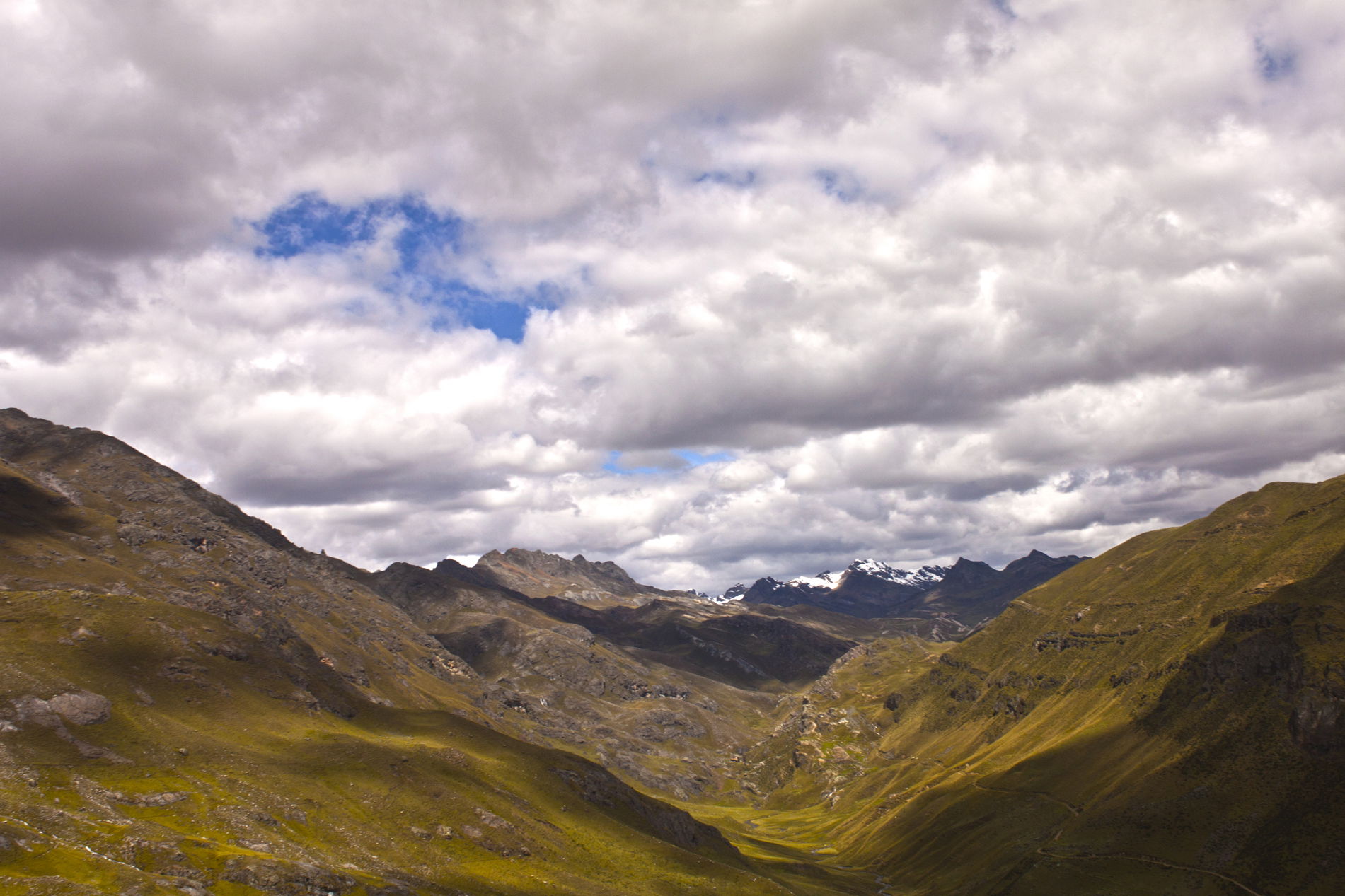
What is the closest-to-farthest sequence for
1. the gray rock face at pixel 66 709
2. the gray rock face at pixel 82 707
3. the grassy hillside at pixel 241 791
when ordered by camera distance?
the grassy hillside at pixel 241 791 < the gray rock face at pixel 66 709 < the gray rock face at pixel 82 707

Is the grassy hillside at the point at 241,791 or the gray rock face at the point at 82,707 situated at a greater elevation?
the gray rock face at the point at 82,707

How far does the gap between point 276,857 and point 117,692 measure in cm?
6472

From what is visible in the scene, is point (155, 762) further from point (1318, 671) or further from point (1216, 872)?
point (1318, 671)

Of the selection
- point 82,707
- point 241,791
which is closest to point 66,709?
point 82,707

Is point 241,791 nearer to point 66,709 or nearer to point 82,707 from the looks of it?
point 82,707

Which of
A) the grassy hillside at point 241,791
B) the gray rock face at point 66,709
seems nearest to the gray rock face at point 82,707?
the gray rock face at point 66,709

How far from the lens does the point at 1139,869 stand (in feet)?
541

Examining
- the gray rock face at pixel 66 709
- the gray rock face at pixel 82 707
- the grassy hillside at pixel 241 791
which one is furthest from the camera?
the gray rock face at pixel 82 707

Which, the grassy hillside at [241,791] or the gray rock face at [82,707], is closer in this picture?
the grassy hillside at [241,791]

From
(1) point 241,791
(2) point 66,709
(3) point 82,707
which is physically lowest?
(1) point 241,791

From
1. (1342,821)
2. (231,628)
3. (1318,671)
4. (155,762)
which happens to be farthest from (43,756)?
(1318,671)

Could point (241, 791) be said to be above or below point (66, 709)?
below

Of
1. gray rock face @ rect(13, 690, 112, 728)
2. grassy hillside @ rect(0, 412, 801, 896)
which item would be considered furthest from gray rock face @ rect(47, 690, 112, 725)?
grassy hillside @ rect(0, 412, 801, 896)

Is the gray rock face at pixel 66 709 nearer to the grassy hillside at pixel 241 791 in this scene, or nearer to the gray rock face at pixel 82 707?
the gray rock face at pixel 82 707
